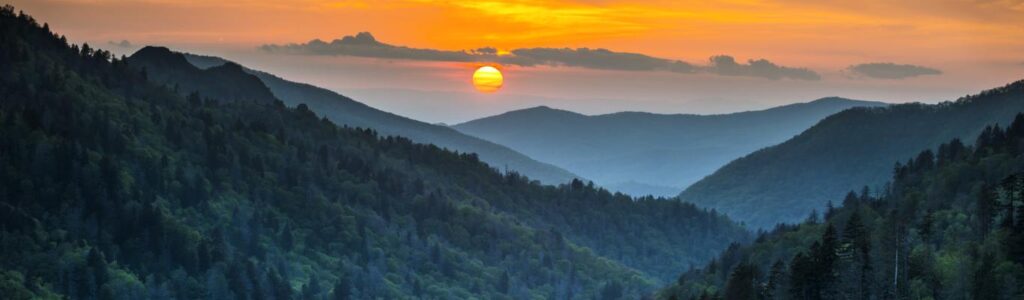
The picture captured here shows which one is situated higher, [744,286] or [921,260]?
[921,260]

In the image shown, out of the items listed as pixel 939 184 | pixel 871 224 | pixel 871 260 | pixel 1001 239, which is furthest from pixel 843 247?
pixel 939 184

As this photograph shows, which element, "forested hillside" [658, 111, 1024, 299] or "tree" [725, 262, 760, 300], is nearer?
"forested hillside" [658, 111, 1024, 299]

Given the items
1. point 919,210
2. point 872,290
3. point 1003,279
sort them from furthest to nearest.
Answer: point 919,210
point 872,290
point 1003,279

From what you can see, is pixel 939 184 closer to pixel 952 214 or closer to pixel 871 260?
pixel 952 214

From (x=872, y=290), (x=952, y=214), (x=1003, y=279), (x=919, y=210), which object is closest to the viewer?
(x=1003, y=279)

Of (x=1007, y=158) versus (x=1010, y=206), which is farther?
(x=1007, y=158)

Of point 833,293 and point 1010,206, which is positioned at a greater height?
point 1010,206

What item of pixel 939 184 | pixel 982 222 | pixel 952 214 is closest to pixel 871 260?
pixel 982 222

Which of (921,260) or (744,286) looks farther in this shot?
(744,286)

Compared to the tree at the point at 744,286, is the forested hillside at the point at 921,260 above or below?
above

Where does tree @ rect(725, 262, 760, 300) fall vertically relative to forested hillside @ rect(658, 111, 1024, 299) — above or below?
below

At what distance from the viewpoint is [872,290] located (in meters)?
148

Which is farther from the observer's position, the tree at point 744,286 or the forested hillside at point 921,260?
the tree at point 744,286

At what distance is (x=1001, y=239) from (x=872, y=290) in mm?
14348
